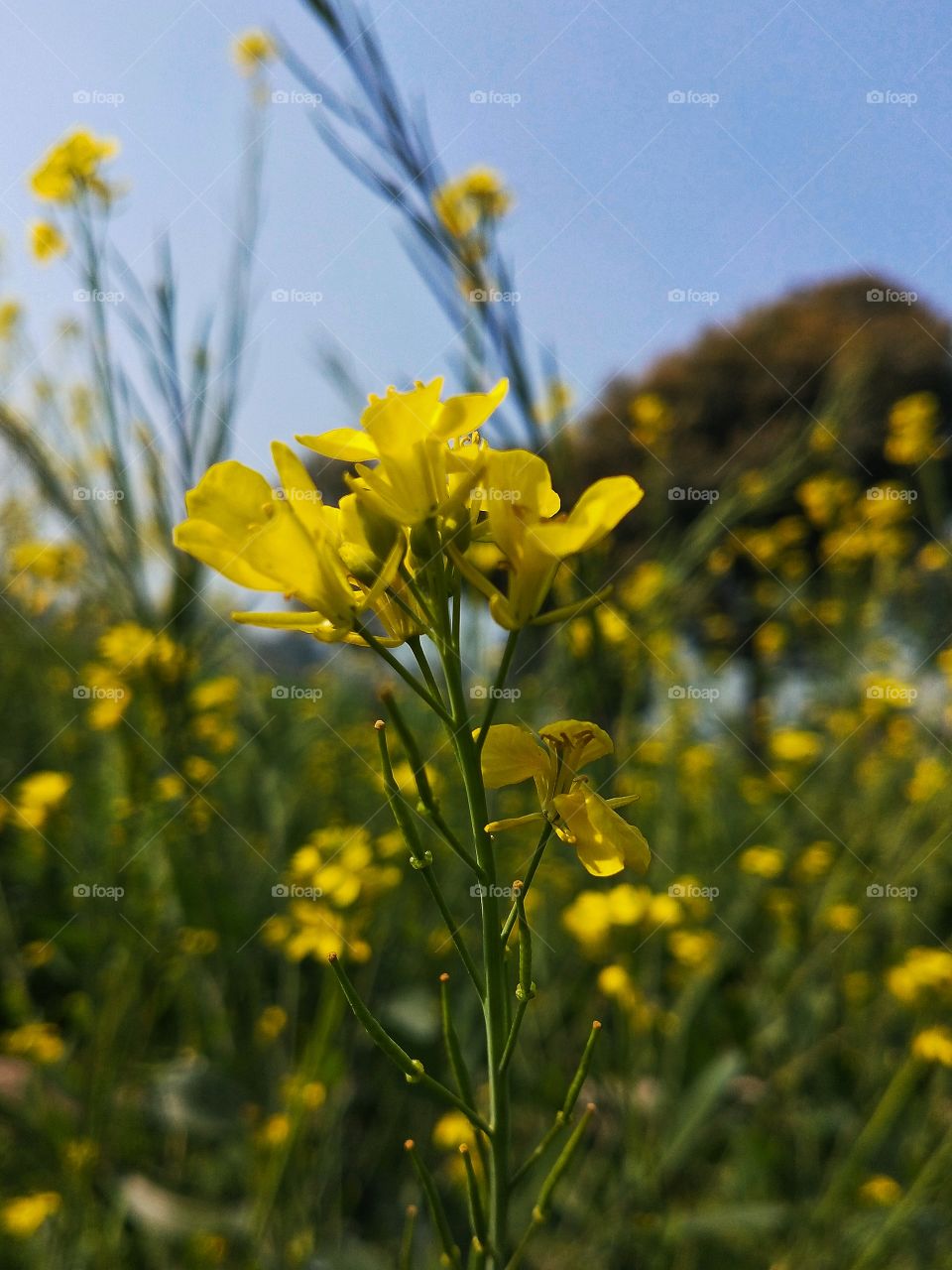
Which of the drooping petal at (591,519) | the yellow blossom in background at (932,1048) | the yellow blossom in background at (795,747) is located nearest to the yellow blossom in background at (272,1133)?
the yellow blossom in background at (932,1048)

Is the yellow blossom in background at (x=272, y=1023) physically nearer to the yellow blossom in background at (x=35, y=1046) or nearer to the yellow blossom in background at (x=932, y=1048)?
the yellow blossom in background at (x=35, y=1046)

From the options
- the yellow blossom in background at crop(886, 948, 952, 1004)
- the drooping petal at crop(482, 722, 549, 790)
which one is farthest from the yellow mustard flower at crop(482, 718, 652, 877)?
the yellow blossom in background at crop(886, 948, 952, 1004)

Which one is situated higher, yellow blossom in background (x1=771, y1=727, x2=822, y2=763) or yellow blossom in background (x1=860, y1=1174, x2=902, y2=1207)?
yellow blossom in background (x1=771, y1=727, x2=822, y2=763)

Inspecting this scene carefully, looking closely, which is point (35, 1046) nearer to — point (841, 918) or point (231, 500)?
point (231, 500)

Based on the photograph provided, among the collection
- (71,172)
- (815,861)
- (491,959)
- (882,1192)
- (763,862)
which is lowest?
(882,1192)

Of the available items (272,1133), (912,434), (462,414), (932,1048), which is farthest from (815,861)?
(462,414)

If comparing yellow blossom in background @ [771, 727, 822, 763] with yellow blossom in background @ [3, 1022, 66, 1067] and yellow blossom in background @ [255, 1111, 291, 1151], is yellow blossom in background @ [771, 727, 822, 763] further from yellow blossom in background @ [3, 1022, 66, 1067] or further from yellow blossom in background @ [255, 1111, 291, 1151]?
yellow blossom in background @ [3, 1022, 66, 1067]

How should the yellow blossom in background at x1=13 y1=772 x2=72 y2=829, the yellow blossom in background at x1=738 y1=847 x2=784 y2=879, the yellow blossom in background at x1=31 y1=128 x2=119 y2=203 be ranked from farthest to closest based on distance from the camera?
the yellow blossom in background at x1=738 y1=847 x2=784 y2=879 → the yellow blossom in background at x1=13 y1=772 x2=72 y2=829 → the yellow blossom in background at x1=31 y1=128 x2=119 y2=203
